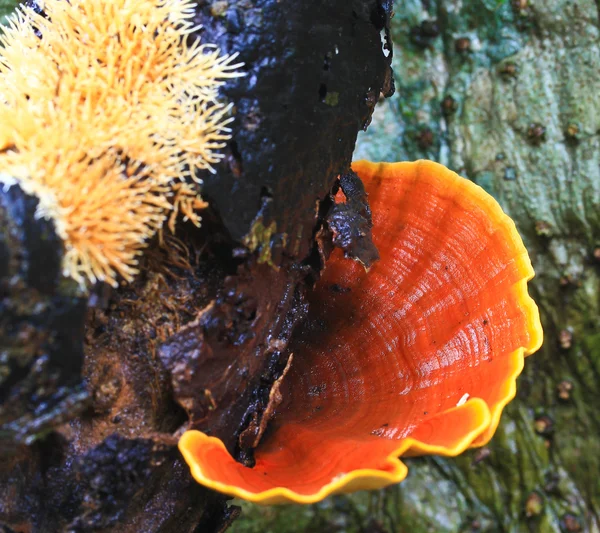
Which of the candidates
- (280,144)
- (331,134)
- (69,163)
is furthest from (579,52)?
(69,163)

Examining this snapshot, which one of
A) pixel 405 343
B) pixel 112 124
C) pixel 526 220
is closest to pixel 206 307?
pixel 112 124

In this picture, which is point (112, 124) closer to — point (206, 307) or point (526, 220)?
point (206, 307)

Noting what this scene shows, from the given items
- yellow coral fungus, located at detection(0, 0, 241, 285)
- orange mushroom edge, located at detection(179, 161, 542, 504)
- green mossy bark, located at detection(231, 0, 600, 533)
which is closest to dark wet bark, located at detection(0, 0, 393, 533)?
yellow coral fungus, located at detection(0, 0, 241, 285)

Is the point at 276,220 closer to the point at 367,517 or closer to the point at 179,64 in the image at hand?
the point at 179,64

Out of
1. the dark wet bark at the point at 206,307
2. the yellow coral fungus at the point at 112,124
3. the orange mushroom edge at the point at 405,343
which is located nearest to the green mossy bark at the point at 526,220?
the orange mushroom edge at the point at 405,343

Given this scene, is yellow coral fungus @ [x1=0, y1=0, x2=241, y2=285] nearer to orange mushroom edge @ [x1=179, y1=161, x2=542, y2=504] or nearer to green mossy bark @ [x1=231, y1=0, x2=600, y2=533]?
orange mushroom edge @ [x1=179, y1=161, x2=542, y2=504]
